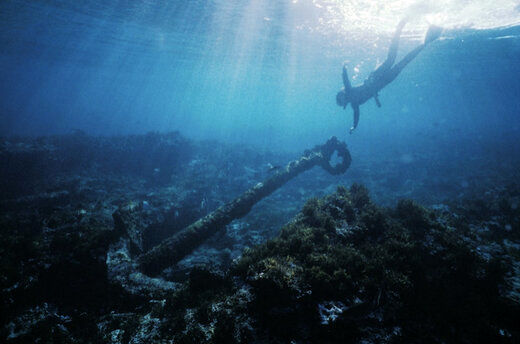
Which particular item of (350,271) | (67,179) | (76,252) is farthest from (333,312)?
(67,179)

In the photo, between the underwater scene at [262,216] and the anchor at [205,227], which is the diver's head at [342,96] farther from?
the anchor at [205,227]

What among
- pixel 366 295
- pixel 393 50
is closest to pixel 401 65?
pixel 393 50

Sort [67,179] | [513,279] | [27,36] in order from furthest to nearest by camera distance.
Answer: [27,36], [67,179], [513,279]

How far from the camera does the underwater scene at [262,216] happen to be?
3477mm

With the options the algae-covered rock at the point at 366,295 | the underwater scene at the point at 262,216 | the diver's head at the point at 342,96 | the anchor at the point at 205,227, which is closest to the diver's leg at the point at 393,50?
the underwater scene at the point at 262,216

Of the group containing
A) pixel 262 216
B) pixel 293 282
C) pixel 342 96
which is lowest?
pixel 262 216

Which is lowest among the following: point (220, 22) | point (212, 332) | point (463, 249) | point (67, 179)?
point (67, 179)

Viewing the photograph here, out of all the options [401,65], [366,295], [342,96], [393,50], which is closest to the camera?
[366,295]

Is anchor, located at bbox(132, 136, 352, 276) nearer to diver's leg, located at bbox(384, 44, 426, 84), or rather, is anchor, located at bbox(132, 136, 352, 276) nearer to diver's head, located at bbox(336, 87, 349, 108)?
diver's head, located at bbox(336, 87, 349, 108)

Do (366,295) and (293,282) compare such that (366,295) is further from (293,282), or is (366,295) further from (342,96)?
(342,96)

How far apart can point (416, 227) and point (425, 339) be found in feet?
9.17

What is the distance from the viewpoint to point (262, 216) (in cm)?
1312

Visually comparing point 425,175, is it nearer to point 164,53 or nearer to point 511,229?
point 511,229

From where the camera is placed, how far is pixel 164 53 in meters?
33.5
